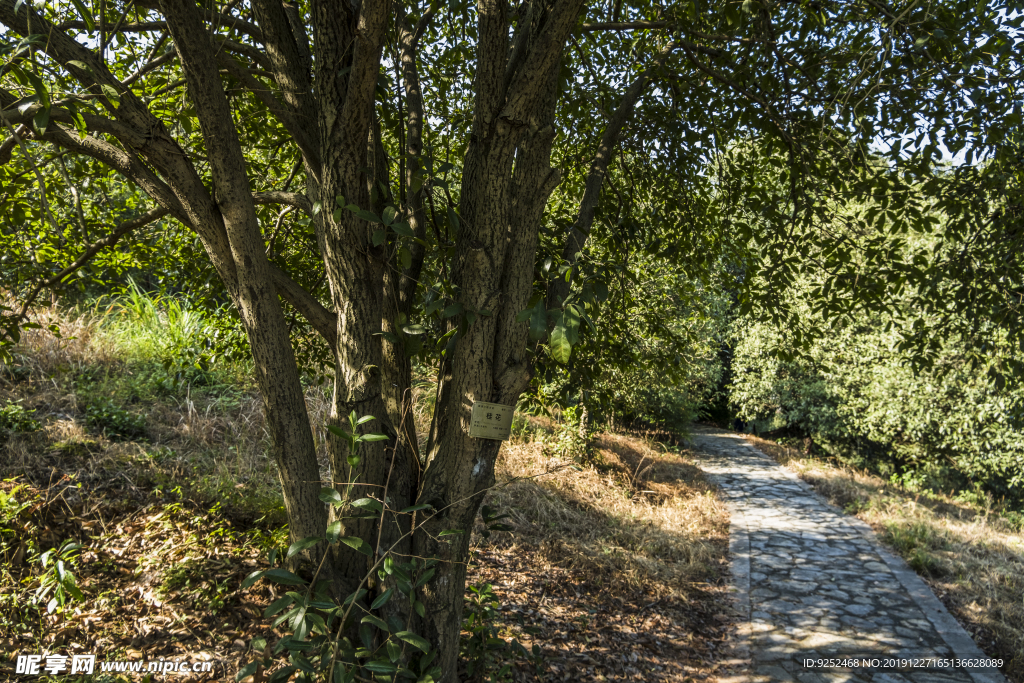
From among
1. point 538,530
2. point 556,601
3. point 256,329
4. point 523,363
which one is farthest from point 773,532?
point 256,329

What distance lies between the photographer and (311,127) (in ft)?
9.19

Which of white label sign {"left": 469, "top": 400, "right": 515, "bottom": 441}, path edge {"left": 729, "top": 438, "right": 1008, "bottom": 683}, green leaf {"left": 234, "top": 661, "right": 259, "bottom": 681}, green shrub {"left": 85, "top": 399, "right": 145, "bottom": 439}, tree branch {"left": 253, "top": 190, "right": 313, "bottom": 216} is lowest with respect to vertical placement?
path edge {"left": 729, "top": 438, "right": 1008, "bottom": 683}

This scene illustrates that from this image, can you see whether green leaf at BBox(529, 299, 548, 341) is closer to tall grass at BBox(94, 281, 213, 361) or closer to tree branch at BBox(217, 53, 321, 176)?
tree branch at BBox(217, 53, 321, 176)

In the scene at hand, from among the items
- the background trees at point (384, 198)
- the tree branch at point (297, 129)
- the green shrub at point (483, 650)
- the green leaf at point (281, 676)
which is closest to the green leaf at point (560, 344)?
the background trees at point (384, 198)

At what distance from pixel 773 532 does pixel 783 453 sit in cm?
811

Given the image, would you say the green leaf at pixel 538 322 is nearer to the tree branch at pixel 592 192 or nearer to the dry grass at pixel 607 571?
the tree branch at pixel 592 192

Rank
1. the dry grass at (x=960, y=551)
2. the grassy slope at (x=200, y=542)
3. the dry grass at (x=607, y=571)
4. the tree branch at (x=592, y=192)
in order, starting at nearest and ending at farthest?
the tree branch at (x=592, y=192) < the grassy slope at (x=200, y=542) < the dry grass at (x=607, y=571) < the dry grass at (x=960, y=551)

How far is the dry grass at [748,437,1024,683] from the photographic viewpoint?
4883 mm

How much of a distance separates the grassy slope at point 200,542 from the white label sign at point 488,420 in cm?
180

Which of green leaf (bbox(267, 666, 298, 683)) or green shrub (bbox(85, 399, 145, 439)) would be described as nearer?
green leaf (bbox(267, 666, 298, 683))

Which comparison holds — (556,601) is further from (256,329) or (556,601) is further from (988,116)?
(988,116)

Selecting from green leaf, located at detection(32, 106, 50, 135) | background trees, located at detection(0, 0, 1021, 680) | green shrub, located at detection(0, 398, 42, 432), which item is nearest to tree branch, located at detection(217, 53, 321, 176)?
background trees, located at detection(0, 0, 1021, 680)

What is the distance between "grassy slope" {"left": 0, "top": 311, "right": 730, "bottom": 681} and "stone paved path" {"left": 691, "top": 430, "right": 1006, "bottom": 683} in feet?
1.22

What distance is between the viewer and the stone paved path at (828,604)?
421 cm
